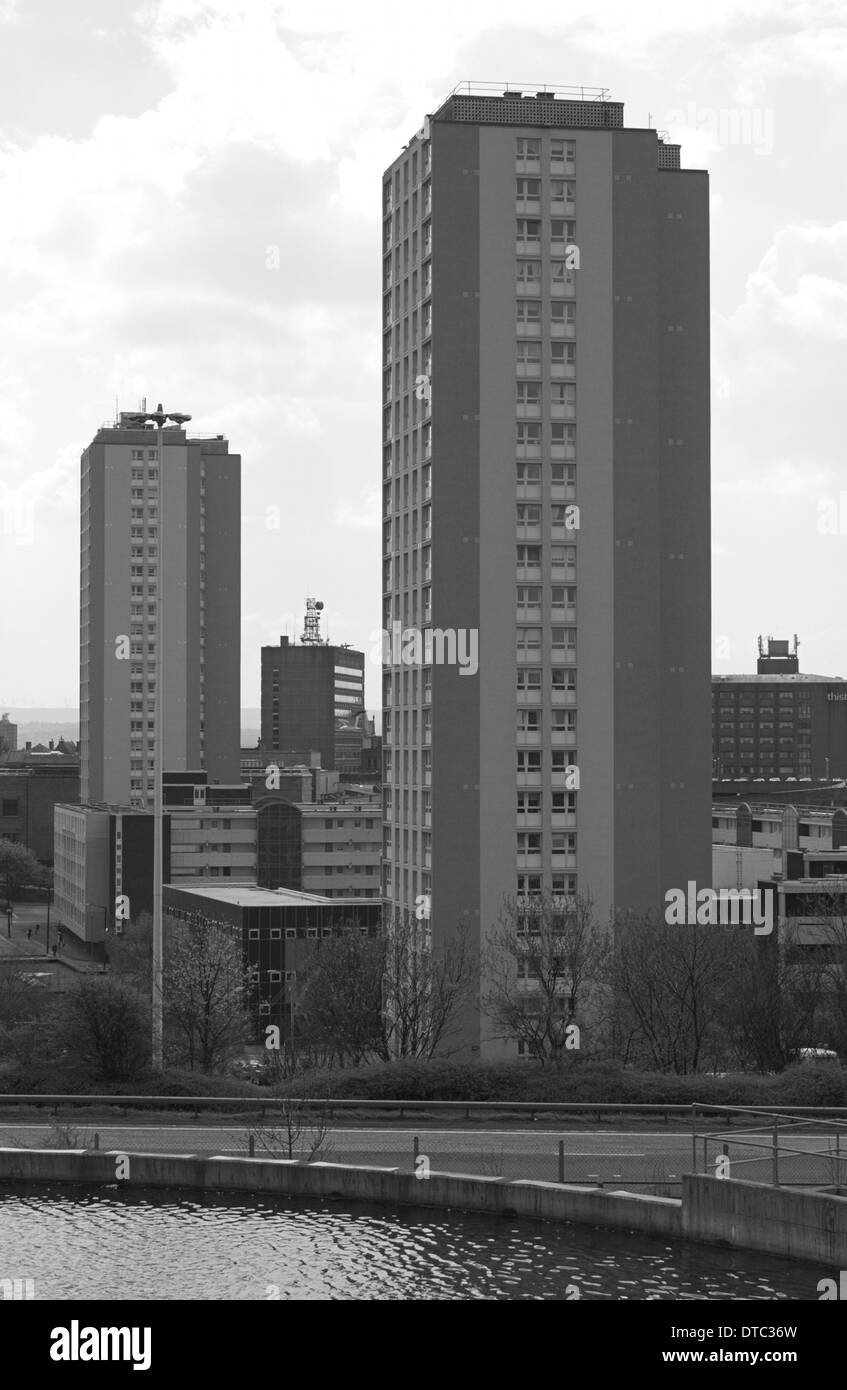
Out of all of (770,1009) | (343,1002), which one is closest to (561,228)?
(343,1002)

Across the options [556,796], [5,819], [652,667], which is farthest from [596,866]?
[5,819]

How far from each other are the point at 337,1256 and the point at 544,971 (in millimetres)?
31825

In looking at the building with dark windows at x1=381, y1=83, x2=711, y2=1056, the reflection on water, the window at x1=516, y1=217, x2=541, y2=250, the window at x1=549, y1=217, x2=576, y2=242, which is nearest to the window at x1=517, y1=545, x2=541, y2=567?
the building with dark windows at x1=381, y1=83, x2=711, y2=1056

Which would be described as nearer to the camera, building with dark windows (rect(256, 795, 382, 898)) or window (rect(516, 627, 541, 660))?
window (rect(516, 627, 541, 660))

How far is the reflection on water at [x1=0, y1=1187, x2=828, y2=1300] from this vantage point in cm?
1958

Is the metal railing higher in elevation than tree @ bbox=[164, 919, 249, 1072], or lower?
higher

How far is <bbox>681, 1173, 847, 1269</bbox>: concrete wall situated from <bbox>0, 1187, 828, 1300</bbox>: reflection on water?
0.22 meters

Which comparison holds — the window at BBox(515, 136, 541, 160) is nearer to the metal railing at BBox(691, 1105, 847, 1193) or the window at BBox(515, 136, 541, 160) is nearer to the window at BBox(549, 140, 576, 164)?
the window at BBox(549, 140, 576, 164)

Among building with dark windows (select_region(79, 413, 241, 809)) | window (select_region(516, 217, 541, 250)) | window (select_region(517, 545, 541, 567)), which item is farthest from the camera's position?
building with dark windows (select_region(79, 413, 241, 809))

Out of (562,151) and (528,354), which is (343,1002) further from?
(562,151)

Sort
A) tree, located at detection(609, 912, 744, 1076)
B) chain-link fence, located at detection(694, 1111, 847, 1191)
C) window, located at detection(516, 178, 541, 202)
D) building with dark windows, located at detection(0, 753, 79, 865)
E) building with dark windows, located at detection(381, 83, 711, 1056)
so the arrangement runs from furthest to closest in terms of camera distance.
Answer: building with dark windows, located at detection(0, 753, 79, 865), window, located at detection(516, 178, 541, 202), building with dark windows, located at detection(381, 83, 711, 1056), tree, located at detection(609, 912, 744, 1076), chain-link fence, located at detection(694, 1111, 847, 1191)

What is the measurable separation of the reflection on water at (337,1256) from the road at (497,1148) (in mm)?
1537

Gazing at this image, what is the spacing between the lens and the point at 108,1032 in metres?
31.7
